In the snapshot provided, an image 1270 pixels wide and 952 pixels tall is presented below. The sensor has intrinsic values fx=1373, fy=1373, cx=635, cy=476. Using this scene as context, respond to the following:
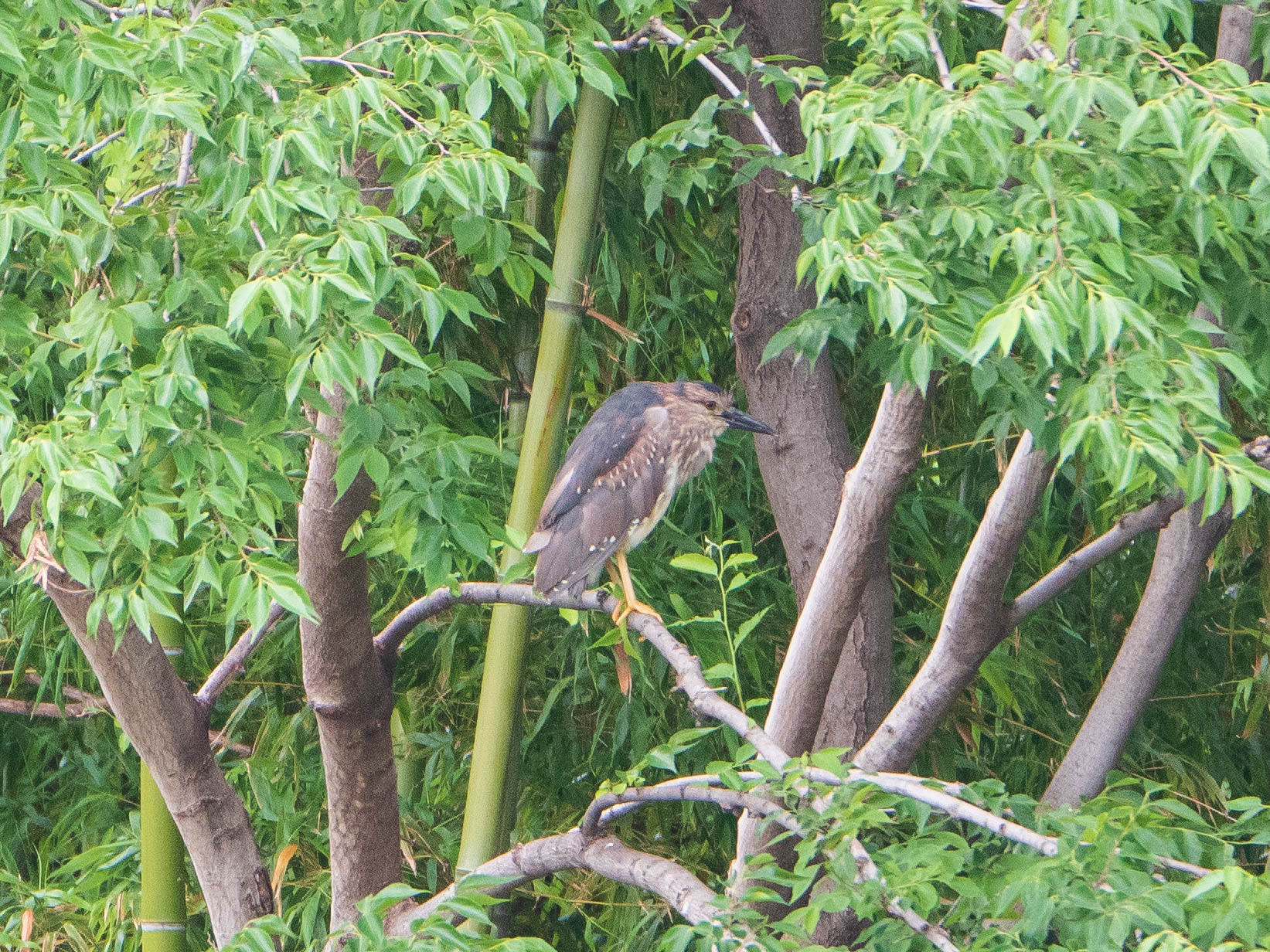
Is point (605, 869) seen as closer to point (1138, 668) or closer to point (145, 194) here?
point (1138, 668)

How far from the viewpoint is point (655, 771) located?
329cm

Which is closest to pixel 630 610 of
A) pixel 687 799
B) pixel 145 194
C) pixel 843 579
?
pixel 843 579

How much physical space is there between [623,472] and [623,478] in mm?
17

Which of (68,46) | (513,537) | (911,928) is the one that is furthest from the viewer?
(513,537)

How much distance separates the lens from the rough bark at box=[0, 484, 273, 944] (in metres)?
2.42

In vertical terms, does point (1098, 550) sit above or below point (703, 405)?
below

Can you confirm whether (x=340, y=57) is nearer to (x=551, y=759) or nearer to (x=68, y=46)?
(x=68, y=46)

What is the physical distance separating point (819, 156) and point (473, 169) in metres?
0.42

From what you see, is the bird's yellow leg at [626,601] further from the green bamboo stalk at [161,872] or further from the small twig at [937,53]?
the small twig at [937,53]

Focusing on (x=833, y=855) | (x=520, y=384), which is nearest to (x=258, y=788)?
(x=520, y=384)

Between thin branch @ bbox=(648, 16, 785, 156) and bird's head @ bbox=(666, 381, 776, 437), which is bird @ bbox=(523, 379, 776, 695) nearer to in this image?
bird's head @ bbox=(666, 381, 776, 437)

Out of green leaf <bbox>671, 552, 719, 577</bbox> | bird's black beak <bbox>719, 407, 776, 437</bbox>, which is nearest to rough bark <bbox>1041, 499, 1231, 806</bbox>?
bird's black beak <bbox>719, 407, 776, 437</bbox>

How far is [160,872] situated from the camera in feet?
9.81

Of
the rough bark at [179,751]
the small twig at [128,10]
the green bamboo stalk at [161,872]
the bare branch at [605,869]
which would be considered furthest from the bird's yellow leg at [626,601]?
the small twig at [128,10]
